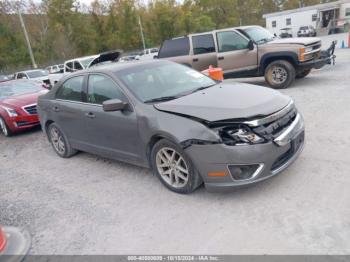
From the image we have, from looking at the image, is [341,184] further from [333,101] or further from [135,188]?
[333,101]

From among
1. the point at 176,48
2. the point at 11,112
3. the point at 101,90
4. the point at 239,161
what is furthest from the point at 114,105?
the point at 176,48

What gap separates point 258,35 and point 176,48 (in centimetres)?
277

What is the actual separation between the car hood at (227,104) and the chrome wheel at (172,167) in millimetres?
515

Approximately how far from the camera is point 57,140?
5.84 m

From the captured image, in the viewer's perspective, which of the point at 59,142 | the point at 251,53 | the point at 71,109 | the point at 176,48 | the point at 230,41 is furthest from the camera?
the point at 176,48

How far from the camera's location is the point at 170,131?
11.6 ft

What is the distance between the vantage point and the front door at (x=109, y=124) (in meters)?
4.08

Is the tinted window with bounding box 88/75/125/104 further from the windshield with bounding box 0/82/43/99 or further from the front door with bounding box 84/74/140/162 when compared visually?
the windshield with bounding box 0/82/43/99

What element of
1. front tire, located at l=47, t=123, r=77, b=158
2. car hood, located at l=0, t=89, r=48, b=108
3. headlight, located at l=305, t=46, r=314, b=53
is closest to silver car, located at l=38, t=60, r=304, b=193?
front tire, located at l=47, t=123, r=77, b=158

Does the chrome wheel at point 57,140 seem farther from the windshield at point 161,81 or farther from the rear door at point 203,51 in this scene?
the rear door at point 203,51

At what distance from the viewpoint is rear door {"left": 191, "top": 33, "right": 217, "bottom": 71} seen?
32.1ft

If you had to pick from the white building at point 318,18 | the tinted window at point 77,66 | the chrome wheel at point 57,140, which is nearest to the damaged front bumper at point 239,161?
the chrome wheel at point 57,140

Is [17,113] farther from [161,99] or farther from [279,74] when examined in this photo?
[279,74]

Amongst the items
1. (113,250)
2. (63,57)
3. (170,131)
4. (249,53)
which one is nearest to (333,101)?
(249,53)
